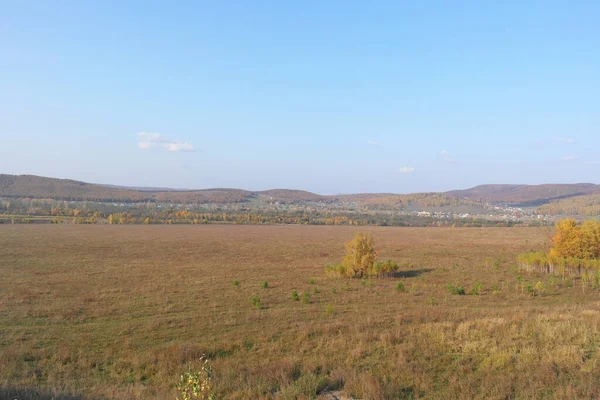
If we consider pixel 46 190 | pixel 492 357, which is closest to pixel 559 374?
pixel 492 357

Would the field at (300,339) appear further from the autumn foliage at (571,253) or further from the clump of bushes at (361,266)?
the autumn foliage at (571,253)

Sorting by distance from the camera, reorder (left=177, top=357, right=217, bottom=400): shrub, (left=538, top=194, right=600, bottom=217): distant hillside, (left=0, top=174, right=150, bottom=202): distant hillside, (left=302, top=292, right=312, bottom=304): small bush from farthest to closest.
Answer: (left=0, top=174, right=150, bottom=202): distant hillside < (left=538, top=194, right=600, bottom=217): distant hillside < (left=302, top=292, right=312, bottom=304): small bush < (left=177, top=357, right=217, bottom=400): shrub

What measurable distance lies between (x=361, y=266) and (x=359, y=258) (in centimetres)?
53

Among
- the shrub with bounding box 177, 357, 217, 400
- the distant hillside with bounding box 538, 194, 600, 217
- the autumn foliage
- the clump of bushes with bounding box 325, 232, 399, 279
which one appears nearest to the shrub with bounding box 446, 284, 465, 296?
the clump of bushes with bounding box 325, 232, 399, 279

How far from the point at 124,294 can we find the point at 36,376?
11160 mm

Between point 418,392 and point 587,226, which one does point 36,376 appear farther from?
point 587,226

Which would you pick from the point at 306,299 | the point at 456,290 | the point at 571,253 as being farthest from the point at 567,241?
the point at 306,299

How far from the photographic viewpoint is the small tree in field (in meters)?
26.4

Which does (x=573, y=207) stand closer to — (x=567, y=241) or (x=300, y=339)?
(x=567, y=241)

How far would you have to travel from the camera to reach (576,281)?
74.8 ft

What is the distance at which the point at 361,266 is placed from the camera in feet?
86.6

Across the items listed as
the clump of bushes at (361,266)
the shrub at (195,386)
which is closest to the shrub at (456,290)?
the clump of bushes at (361,266)

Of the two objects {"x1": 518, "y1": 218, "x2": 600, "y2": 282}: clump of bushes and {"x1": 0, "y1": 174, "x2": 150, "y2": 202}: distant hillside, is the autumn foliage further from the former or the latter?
{"x1": 0, "y1": 174, "x2": 150, "y2": 202}: distant hillside

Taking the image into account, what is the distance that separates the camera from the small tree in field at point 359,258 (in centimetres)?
2636
